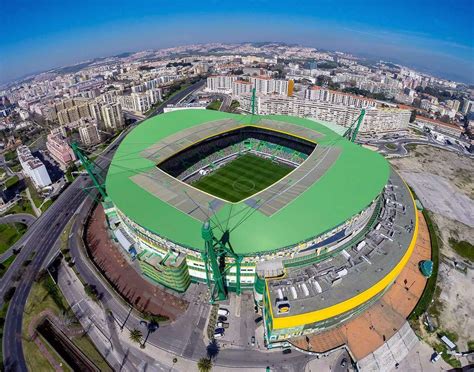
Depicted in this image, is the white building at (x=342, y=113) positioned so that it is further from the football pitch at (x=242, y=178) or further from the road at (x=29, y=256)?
the road at (x=29, y=256)

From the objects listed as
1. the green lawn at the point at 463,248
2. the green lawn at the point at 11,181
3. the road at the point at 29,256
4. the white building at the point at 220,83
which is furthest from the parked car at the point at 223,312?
the white building at the point at 220,83

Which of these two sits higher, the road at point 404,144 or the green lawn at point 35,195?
the road at point 404,144

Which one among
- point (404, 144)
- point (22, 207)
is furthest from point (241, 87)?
point (22, 207)

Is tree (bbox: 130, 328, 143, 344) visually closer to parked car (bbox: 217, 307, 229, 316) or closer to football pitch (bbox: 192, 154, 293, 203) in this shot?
parked car (bbox: 217, 307, 229, 316)

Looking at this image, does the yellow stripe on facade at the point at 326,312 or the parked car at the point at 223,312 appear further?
the parked car at the point at 223,312

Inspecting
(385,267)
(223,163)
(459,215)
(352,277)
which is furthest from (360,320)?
(223,163)

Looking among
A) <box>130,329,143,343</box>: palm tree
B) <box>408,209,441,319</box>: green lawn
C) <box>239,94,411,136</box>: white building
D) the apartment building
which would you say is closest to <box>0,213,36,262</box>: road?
<box>130,329,143,343</box>: palm tree

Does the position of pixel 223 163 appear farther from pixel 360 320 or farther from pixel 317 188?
pixel 360 320
